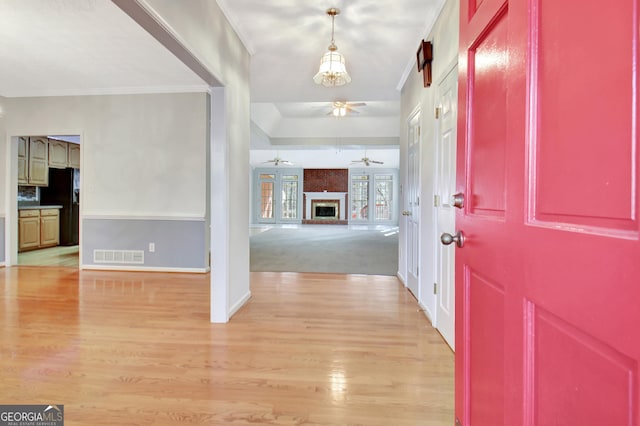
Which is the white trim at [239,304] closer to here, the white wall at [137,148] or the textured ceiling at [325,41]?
the white wall at [137,148]

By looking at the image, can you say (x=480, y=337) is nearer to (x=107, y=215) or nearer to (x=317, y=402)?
(x=317, y=402)

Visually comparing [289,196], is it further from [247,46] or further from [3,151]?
[247,46]

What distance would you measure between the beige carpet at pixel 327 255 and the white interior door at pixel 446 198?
75.6 inches

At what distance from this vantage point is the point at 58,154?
609 cm

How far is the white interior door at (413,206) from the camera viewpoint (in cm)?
313

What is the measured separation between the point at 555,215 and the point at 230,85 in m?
2.54

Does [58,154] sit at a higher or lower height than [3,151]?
higher

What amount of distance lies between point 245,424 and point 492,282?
1.21 metres

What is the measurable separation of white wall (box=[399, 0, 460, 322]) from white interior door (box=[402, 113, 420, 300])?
0.20 meters

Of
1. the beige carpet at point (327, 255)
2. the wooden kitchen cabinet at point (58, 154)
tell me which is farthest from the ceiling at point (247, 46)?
the beige carpet at point (327, 255)

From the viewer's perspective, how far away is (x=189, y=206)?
14.0ft

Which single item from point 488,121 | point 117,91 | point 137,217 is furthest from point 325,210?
point 488,121

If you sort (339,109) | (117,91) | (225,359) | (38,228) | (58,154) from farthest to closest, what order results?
(58,154) < (339,109) < (38,228) < (117,91) < (225,359)

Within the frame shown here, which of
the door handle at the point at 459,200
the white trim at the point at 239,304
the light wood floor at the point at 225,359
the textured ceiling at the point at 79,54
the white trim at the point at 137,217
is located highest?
the textured ceiling at the point at 79,54
